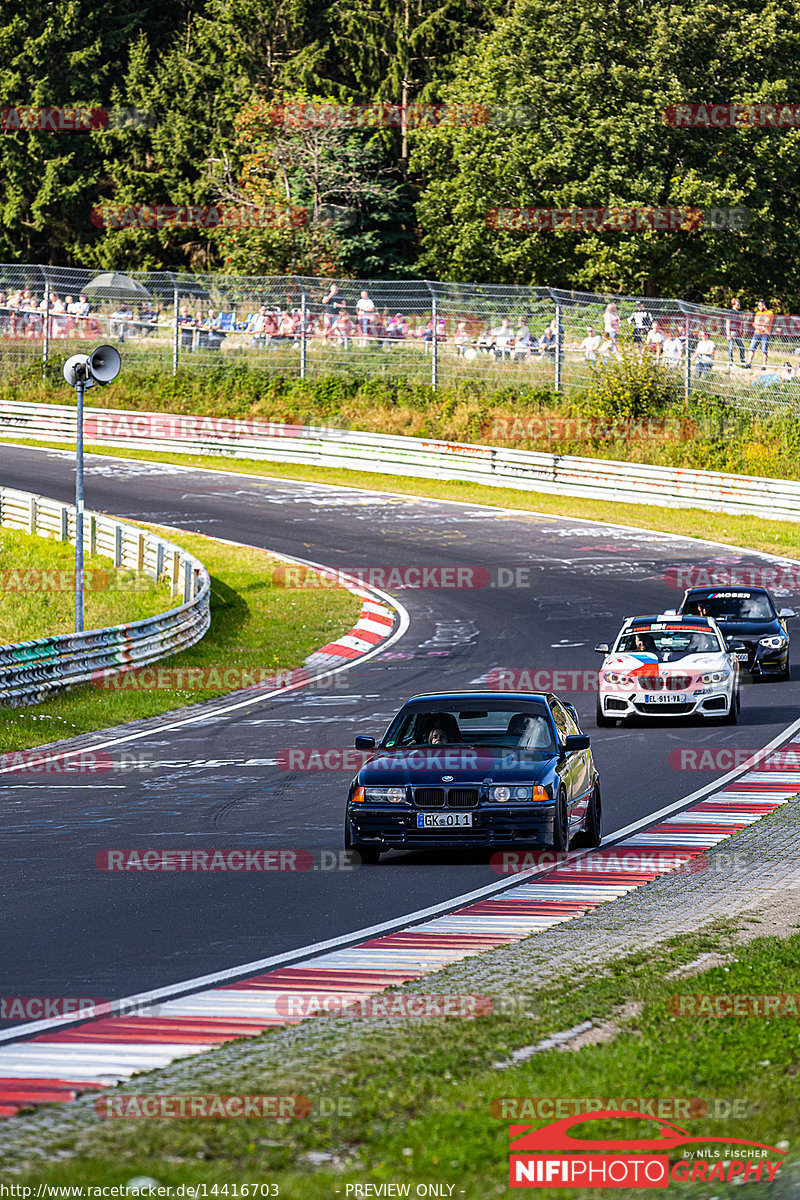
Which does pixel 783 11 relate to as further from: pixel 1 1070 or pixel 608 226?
pixel 1 1070

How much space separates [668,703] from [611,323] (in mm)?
26116

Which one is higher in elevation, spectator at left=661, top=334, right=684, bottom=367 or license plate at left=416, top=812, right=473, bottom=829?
spectator at left=661, top=334, right=684, bottom=367

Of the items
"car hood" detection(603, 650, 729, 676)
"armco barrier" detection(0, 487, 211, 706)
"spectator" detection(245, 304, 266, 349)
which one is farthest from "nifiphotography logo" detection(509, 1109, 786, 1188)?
"spectator" detection(245, 304, 266, 349)

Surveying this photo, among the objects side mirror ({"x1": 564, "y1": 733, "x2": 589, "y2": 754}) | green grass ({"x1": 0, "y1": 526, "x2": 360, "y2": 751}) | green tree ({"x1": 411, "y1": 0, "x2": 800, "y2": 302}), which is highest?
green tree ({"x1": 411, "y1": 0, "x2": 800, "y2": 302})

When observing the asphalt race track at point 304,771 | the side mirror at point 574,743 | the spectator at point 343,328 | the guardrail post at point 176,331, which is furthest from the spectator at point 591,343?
the side mirror at point 574,743

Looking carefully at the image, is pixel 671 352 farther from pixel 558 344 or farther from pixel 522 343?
pixel 522 343

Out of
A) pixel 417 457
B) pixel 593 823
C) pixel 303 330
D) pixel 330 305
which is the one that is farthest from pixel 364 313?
pixel 593 823

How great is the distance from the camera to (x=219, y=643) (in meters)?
27.5

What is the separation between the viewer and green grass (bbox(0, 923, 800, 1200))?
499cm

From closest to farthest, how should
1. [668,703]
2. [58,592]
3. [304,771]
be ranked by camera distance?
[304,771]
[668,703]
[58,592]

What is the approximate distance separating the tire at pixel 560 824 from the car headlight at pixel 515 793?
5.7 inches

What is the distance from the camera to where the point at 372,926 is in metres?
9.77

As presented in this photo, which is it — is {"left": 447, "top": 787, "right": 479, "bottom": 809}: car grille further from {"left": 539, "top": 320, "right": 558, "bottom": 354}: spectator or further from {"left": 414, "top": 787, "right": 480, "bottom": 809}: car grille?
{"left": 539, "top": 320, "right": 558, "bottom": 354}: spectator

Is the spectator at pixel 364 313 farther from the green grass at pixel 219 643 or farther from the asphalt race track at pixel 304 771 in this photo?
the green grass at pixel 219 643
